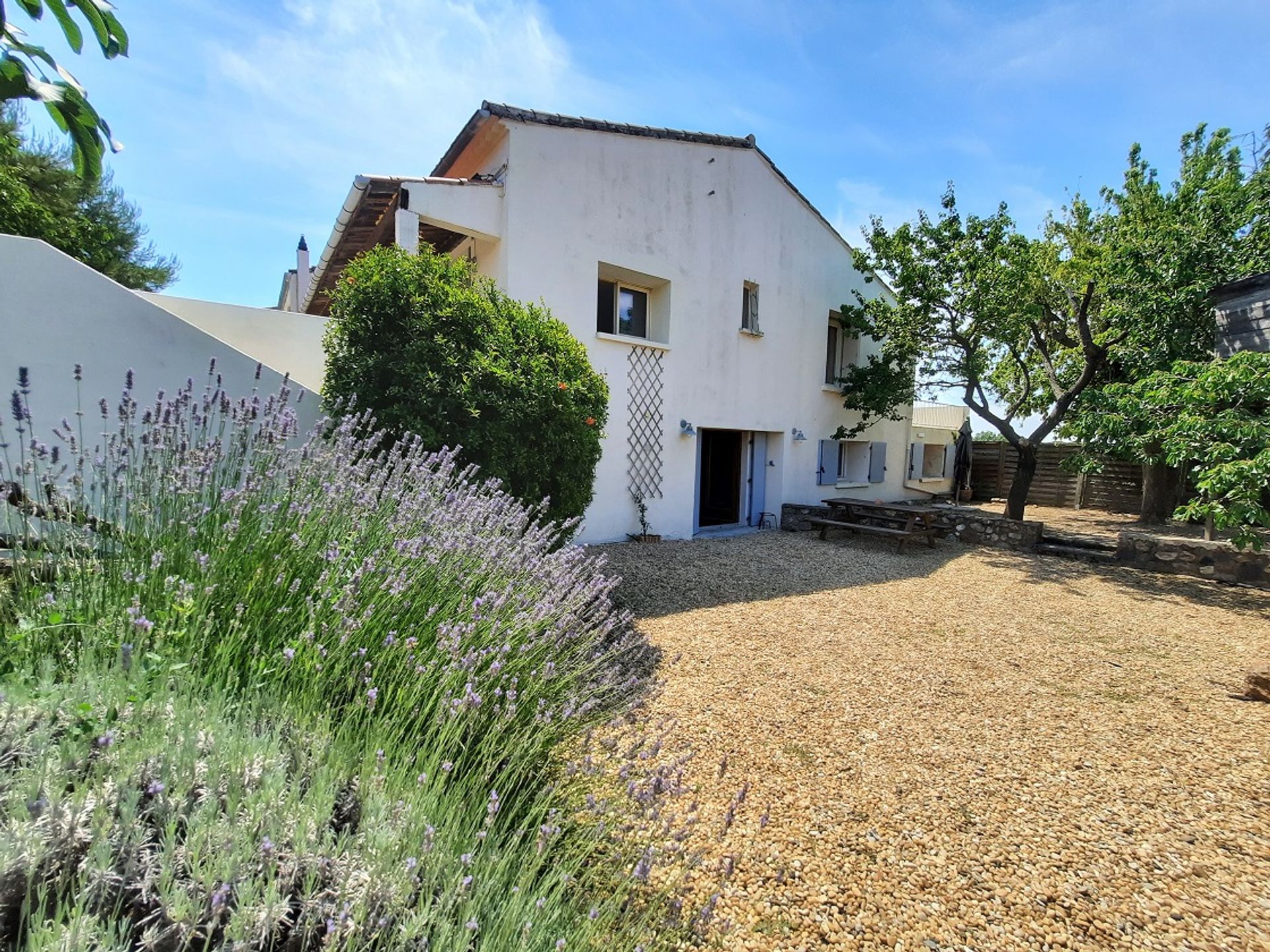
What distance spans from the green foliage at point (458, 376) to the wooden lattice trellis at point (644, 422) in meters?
3.37

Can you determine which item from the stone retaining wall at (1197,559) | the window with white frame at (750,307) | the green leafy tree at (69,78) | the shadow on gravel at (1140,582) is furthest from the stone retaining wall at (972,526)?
the green leafy tree at (69,78)

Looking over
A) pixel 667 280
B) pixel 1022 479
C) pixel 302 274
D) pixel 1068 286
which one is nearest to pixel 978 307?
pixel 1068 286

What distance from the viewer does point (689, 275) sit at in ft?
30.6

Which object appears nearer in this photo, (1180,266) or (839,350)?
(1180,266)

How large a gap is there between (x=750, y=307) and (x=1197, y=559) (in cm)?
800

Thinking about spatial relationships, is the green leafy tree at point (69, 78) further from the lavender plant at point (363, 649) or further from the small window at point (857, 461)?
the small window at point (857, 461)

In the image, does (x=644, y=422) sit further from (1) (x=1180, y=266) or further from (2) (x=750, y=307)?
(1) (x=1180, y=266)

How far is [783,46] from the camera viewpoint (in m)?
7.12

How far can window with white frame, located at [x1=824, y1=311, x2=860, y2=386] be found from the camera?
41.4ft

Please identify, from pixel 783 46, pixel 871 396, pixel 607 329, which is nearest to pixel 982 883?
pixel 607 329

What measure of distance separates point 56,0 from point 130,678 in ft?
5.48

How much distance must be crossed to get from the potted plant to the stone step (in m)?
6.85

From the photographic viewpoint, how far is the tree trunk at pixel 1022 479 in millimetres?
10203

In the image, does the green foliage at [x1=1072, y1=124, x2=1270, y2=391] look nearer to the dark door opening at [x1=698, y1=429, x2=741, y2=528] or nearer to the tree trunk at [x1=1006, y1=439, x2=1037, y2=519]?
the tree trunk at [x1=1006, y1=439, x2=1037, y2=519]
